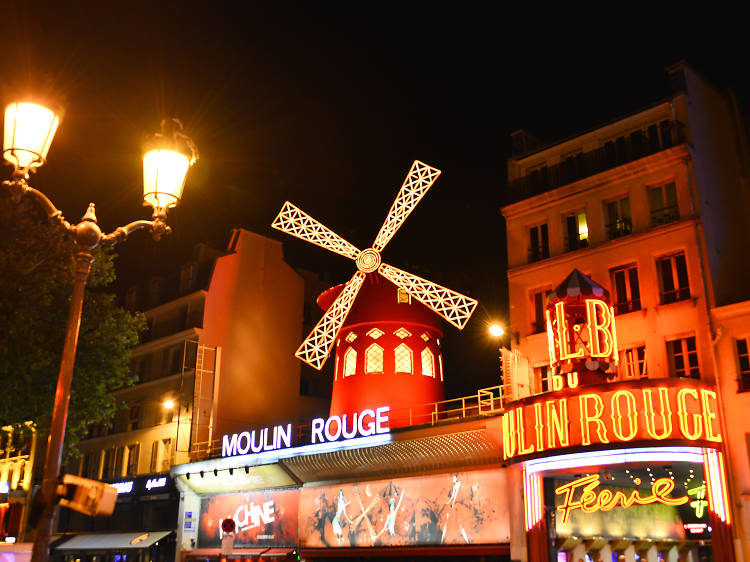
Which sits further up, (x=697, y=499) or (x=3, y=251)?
(x=3, y=251)

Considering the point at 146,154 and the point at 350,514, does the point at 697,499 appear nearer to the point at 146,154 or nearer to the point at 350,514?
the point at 350,514

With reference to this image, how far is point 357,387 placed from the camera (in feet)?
70.9

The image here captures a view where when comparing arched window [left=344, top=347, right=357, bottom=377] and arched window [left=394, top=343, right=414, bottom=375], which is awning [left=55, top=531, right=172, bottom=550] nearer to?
arched window [left=344, top=347, right=357, bottom=377]

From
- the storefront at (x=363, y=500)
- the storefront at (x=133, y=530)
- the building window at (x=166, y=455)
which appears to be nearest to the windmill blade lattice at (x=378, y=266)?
the storefront at (x=363, y=500)

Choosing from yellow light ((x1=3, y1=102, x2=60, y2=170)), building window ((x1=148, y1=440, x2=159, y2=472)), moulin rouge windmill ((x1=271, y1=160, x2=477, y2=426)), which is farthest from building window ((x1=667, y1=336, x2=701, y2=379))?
building window ((x1=148, y1=440, x2=159, y2=472))

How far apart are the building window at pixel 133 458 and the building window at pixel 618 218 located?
19.8 metres

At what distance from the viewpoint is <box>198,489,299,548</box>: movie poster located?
21422 millimetres

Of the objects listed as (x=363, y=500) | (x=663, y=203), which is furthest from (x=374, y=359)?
(x=663, y=203)

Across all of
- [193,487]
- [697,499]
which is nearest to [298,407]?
[193,487]

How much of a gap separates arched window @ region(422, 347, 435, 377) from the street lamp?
15.7 metres

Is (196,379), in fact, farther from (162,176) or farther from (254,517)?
(162,176)

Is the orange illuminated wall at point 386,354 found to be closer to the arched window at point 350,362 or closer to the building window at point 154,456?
the arched window at point 350,362

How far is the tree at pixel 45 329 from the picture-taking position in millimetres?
13789

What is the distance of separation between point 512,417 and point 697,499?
4.35 meters
